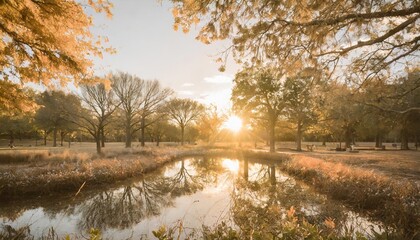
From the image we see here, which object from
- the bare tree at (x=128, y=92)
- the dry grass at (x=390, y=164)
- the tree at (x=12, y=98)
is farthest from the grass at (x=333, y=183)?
the bare tree at (x=128, y=92)

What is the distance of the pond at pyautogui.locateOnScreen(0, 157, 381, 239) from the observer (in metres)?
7.93

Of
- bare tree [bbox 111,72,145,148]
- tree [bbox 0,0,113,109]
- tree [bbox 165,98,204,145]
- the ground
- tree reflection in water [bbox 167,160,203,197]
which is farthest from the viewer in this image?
tree [bbox 165,98,204,145]

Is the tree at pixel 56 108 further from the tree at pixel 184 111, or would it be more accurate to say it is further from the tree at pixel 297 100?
the tree at pixel 297 100

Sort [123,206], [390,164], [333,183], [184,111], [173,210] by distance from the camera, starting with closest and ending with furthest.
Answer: [173,210]
[123,206]
[333,183]
[390,164]
[184,111]

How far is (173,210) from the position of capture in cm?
1034

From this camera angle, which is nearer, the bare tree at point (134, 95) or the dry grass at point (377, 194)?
the dry grass at point (377, 194)

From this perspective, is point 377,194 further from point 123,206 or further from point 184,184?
point 123,206

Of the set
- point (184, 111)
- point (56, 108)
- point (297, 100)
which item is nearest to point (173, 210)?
point (297, 100)

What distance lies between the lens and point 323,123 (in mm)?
39281

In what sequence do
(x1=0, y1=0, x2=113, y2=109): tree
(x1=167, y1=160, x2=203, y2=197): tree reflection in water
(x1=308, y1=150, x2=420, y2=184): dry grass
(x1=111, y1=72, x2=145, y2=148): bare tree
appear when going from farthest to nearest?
(x1=111, y1=72, x2=145, y2=148): bare tree
(x1=308, y1=150, x2=420, y2=184): dry grass
(x1=167, y1=160, x2=203, y2=197): tree reflection in water
(x1=0, y1=0, x2=113, y2=109): tree

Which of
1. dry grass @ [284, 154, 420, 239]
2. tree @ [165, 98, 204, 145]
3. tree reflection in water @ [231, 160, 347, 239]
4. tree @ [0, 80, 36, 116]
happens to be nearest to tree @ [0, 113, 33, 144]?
tree @ [165, 98, 204, 145]

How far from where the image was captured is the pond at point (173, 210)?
7.93 meters

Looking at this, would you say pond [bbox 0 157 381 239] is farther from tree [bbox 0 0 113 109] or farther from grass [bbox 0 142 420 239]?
tree [bbox 0 0 113 109]

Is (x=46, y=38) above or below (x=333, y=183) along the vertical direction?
above
